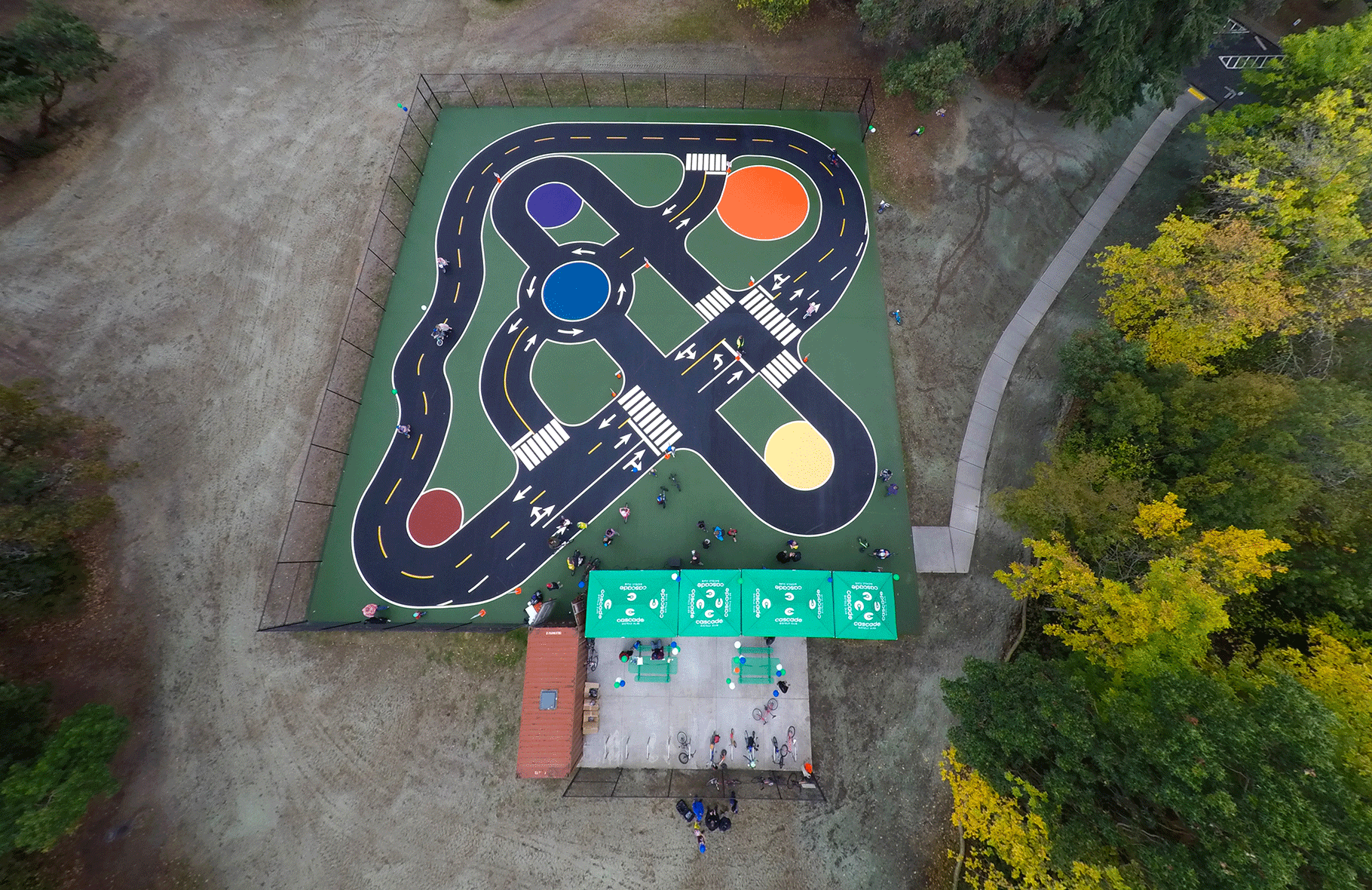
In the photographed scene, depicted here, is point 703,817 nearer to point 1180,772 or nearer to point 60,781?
point 1180,772

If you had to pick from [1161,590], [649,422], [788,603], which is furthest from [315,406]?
[1161,590]

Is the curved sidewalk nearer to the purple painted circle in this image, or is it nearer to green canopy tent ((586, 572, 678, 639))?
green canopy tent ((586, 572, 678, 639))

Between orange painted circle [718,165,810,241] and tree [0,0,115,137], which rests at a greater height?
tree [0,0,115,137]

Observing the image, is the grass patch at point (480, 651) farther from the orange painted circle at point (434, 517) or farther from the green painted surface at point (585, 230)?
the green painted surface at point (585, 230)

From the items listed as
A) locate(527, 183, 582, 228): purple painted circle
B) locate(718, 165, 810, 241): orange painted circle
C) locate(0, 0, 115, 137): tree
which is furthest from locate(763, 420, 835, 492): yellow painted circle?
locate(0, 0, 115, 137): tree

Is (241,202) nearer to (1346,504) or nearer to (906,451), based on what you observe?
(906,451)

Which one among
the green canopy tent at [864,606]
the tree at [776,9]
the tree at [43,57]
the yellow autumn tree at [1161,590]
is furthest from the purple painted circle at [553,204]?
the yellow autumn tree at [1161,590]
